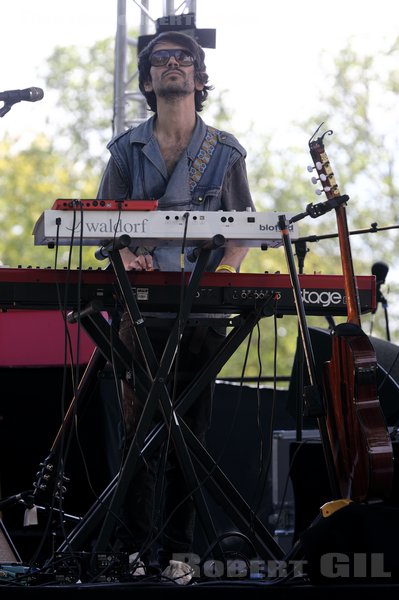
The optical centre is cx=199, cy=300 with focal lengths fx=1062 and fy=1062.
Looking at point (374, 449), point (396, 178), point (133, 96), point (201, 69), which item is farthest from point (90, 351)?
point (396, 178)

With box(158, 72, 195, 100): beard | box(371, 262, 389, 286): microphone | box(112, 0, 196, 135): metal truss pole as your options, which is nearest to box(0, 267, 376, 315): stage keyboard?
box(158, 72, 195, 100): beard

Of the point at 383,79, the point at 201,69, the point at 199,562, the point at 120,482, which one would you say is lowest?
the point at 199,562

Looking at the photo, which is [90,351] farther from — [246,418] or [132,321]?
[132,321]

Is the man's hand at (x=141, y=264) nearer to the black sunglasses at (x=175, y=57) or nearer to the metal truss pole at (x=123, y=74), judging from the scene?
the black sunglasses at (x=175, y=57)

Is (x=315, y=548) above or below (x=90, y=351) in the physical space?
below

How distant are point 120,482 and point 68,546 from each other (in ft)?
0.88

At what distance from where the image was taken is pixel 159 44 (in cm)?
427

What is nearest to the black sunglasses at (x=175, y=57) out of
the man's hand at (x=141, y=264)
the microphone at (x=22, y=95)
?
the microphone at (x=22, y=95)

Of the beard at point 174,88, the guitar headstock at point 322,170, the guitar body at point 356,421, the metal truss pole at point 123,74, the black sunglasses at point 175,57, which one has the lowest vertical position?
the guitar body at point 356,421

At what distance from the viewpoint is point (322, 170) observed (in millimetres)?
3807

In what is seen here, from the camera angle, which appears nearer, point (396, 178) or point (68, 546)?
point (68, 546)

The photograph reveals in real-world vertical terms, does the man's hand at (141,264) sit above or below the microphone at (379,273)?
below

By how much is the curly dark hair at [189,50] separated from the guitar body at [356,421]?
143cm

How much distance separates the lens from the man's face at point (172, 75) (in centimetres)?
422
